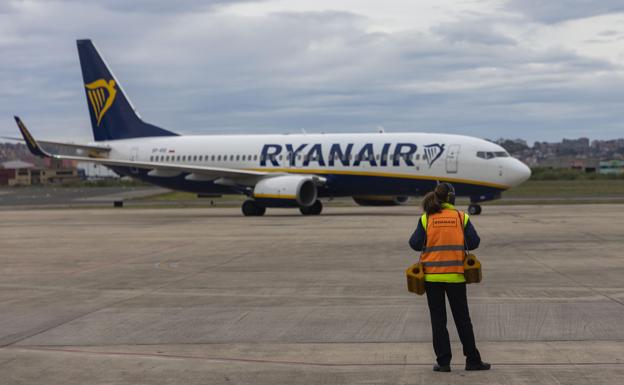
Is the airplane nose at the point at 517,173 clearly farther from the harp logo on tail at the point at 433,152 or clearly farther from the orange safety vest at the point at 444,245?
the orange safety vest at the point at 444,245

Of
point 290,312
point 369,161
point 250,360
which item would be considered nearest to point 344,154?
point 369,161

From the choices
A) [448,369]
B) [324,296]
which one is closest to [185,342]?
[448,369]

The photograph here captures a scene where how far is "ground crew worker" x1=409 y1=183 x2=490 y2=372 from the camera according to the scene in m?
9.26

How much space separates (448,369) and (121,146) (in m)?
39.5

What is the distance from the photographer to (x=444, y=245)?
30.5 ft

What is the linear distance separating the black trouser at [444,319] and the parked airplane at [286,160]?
27.9m

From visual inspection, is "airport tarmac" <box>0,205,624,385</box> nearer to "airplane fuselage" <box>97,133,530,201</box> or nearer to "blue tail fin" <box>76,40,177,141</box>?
"airplane fuselage" <box>97,133,530,201</box>

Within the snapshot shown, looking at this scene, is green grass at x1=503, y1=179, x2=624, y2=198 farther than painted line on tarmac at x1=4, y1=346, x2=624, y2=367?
Yes

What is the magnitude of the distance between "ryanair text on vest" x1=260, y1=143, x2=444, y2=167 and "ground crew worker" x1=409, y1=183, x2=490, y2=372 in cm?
2825

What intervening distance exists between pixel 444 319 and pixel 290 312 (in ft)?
12.5

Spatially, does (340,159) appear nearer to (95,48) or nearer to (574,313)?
(95,48)

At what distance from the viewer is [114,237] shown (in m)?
28.5

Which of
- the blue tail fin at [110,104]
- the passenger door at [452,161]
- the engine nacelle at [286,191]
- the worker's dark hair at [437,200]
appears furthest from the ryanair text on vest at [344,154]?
the worker's dark hair at [437,200]

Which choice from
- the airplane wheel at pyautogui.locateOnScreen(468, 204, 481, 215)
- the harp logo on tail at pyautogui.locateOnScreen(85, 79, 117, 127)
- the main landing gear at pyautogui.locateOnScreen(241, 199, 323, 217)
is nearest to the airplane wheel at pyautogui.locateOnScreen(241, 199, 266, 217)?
the main landing gear at pyautogui.locateOnScreen(241, 199, 323, 217)
